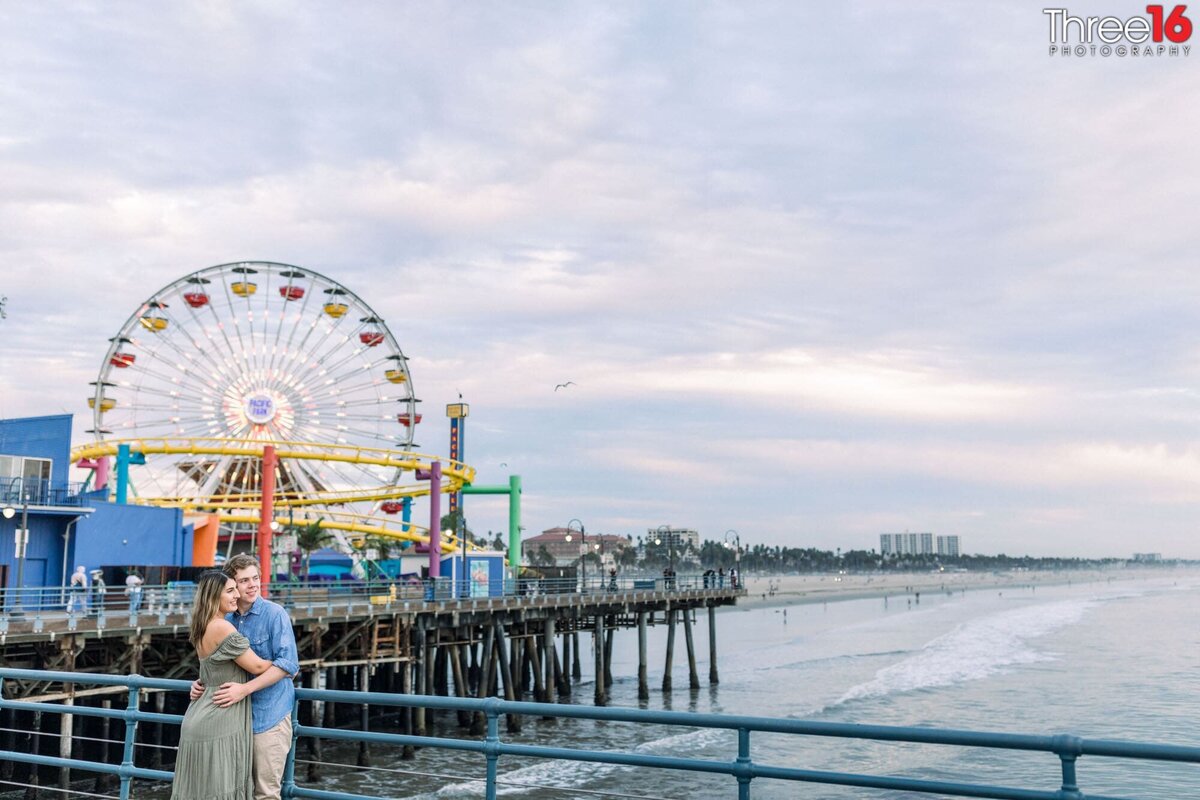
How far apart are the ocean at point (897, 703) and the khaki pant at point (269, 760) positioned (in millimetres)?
1653

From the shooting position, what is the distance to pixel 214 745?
5.25m

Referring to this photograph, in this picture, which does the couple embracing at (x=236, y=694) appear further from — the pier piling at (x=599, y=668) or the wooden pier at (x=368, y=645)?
the pier piling at (x=599, y=668)

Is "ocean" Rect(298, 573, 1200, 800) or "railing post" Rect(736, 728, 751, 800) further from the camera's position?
"ocean" Rect(298, 573, 1200, 800)

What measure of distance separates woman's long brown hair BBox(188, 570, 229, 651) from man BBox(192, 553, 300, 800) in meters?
0.19

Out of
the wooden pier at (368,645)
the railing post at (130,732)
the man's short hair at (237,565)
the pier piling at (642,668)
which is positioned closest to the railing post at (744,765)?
the man's short hair at (237,565)

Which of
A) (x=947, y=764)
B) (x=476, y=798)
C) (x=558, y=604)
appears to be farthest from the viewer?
(x=558, y=604)

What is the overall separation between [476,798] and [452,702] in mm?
21523

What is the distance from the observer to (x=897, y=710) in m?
42.2

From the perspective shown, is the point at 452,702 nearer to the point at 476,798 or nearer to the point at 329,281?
the point at 476,798

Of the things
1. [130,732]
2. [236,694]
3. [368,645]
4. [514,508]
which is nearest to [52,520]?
[368,645]

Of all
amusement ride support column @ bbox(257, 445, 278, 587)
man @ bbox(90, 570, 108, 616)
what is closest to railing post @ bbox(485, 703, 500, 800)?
man @ bbox(90, 570, 108, 616)

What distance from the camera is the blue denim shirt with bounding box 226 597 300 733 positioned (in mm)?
5426

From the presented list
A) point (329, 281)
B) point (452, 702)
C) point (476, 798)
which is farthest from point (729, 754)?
point (329, 281)

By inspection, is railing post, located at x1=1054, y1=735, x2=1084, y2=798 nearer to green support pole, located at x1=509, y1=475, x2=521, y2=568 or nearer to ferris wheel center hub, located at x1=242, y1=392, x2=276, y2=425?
ferris wheel center hub, located at x1=242, y1=392, x2=276, y2=425
